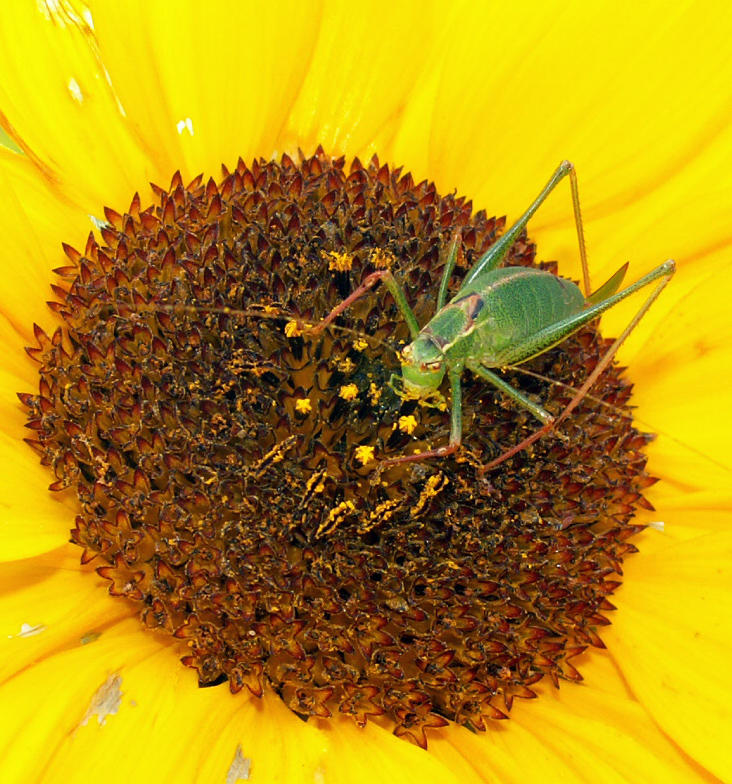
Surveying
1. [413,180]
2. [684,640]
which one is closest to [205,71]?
[413,180]

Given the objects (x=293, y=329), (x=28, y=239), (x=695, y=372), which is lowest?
(x=695, y=372)

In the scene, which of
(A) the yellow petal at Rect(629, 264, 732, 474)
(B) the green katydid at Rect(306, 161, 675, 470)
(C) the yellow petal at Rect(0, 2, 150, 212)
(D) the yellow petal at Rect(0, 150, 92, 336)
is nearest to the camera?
(B) the green katydid at Rect(306, 161, 675, 470)

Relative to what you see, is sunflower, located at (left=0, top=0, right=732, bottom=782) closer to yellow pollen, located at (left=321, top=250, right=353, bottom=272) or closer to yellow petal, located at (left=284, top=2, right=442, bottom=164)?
yellow petal, located at (left=284, top=2, right=442, bottom=164)

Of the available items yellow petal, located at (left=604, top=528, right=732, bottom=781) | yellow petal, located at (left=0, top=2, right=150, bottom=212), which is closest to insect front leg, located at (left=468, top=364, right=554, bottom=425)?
yellow petal, located at (left=604, top=528, right=732, bottom=781)

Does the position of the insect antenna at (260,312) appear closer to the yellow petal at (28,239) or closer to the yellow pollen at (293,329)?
the yellow pollen at (293,329)

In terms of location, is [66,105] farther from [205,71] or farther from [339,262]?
[339,262]

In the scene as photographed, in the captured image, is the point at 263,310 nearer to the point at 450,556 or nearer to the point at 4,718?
the point at 450,556
